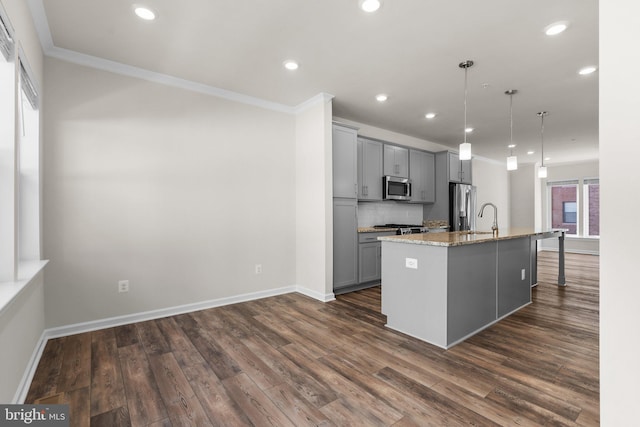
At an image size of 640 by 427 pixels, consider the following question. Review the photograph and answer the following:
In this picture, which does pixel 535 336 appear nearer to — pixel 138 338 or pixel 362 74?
pixel 362 74

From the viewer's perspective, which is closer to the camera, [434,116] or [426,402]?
[426,402]

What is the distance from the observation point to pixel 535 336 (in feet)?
9.29

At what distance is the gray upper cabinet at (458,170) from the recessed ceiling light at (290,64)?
418 centimetres

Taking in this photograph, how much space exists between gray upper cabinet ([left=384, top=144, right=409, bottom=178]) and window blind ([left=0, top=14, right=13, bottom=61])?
4573 millimetres

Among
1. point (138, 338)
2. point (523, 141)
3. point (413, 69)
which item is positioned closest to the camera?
point (138, 338)

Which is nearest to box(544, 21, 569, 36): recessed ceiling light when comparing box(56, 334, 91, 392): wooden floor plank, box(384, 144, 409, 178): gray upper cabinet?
box(384, 144, 409, 178): gray upper cabinet

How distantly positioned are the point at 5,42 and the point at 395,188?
4.82m

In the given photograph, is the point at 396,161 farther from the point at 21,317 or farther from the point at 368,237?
the point at 21,317

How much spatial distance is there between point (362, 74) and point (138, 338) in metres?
3.48

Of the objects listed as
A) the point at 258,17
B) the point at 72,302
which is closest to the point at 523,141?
the point at 258,17

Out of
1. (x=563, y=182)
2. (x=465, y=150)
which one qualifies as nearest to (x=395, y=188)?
(x=465, y=150)

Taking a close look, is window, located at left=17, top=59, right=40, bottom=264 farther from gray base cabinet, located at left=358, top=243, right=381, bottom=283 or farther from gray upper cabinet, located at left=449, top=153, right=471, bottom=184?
gray upper cabinet, located at left=449, top=153, right=471, bottom=184

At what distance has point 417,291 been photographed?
280 centimetres
